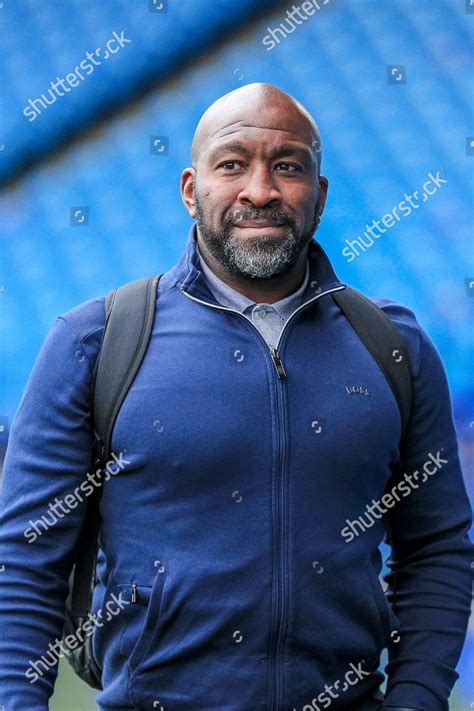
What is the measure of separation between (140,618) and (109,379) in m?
0.37

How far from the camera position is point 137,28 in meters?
3.08

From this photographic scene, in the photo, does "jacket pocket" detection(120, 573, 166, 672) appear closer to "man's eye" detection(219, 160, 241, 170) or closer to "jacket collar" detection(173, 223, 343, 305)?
"jacket collar" detection(173, 223, 343, 305)

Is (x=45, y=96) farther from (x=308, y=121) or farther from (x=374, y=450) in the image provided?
(x=374, y=450)

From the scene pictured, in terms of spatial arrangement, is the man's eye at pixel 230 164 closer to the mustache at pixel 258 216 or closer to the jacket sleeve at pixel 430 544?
the mustache at pixel 258 216

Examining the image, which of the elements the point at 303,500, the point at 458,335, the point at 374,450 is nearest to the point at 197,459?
the point at 303,500

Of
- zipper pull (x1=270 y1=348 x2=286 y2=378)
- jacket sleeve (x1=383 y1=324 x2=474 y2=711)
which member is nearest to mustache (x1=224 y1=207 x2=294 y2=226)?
zipper pull (x1=270 y1=348 x2=286 y2=378)

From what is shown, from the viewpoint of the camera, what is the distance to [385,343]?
1784 millimetres

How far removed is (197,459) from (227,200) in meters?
0.46

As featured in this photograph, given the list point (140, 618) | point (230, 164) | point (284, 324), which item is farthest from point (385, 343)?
point (140, 618)

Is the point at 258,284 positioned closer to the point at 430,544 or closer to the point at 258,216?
the point at 258,216

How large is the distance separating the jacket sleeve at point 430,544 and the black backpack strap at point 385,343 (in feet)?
0.11

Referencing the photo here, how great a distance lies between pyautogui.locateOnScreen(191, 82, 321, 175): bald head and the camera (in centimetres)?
179

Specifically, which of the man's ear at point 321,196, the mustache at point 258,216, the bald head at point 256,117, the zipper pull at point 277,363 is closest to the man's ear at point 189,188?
the bald head at point 256,117

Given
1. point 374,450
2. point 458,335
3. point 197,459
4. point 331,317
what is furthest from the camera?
point 458,335
